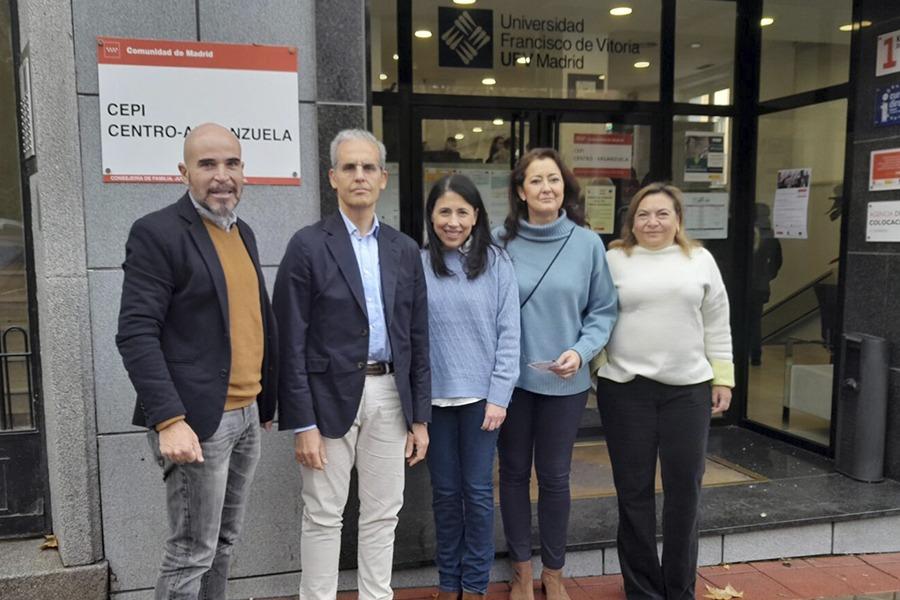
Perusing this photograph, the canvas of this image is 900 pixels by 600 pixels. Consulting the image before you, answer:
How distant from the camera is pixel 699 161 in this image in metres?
5.94

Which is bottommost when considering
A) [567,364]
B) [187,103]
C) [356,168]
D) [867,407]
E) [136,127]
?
[867,407]

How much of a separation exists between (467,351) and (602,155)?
3185 millimetres

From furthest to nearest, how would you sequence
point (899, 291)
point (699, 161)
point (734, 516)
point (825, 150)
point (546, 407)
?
point (699, 161), point (825, 150), point (899, 291), point (734, 516), point (546, 407)

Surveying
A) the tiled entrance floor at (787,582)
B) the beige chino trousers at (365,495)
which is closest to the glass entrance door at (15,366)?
the tiled entrance floor at (787,582)

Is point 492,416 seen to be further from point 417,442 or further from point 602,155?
point 602,155

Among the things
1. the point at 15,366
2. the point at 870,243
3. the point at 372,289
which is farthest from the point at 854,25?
the point at 15,366

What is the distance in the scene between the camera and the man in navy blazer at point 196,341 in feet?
7.59

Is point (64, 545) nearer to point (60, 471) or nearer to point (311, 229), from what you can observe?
point (60, 471)

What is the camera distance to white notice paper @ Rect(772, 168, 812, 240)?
5.57 m

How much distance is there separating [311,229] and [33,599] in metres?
2.22

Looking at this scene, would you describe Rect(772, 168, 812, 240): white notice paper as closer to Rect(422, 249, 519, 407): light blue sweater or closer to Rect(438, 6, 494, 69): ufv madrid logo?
Rect(438, 6, 494, 69): ufv madrid logo

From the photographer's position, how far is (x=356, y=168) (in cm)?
279

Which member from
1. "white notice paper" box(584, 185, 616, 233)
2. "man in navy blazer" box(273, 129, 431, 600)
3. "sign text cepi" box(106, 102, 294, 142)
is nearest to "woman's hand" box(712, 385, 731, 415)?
"man in navy blazer" box(273, 129, 431, 600)

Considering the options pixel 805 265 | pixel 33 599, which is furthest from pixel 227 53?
pixel 805 265
